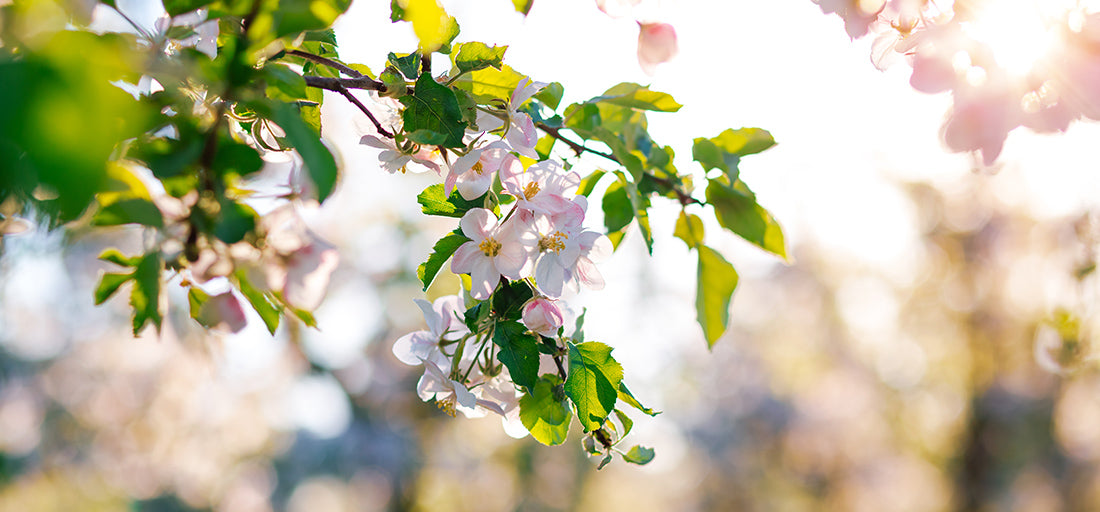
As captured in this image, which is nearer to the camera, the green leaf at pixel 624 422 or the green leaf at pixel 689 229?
the green leaf at pixel 624 422

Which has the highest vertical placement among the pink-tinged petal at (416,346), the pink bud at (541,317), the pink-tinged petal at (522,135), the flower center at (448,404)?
the pink-tinged petal at (522,135)

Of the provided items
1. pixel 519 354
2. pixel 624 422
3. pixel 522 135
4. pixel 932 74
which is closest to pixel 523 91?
pixel 522 135

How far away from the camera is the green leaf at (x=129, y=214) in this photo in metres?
0.39

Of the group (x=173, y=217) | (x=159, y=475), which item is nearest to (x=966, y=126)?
(x=173, y=217)

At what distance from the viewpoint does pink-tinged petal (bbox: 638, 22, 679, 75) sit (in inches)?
30.6

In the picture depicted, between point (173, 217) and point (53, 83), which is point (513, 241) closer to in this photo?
point (173, 217)

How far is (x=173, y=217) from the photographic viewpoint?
45 cm

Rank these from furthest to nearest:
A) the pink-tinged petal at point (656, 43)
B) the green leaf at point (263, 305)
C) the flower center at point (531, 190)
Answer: the pink-tinged petal at point (656, 43) < the flower center at point (531, 190) < the green leaf at point (263, 305)

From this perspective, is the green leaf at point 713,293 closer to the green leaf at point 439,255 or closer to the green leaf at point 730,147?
the green leaf at point 730,147

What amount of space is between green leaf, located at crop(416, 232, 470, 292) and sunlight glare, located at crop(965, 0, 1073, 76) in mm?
582

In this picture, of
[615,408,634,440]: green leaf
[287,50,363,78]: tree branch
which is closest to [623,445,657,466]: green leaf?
[615,408,634,440]: green leaf

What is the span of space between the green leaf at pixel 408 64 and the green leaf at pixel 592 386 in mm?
303

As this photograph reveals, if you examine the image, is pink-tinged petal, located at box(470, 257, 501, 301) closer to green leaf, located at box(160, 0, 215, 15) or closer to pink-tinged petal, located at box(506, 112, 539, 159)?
pink-tinged petal, located at box(506, 112, 539, 159)

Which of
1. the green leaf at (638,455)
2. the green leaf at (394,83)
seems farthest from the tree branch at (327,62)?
the green leaf at (638,455)
